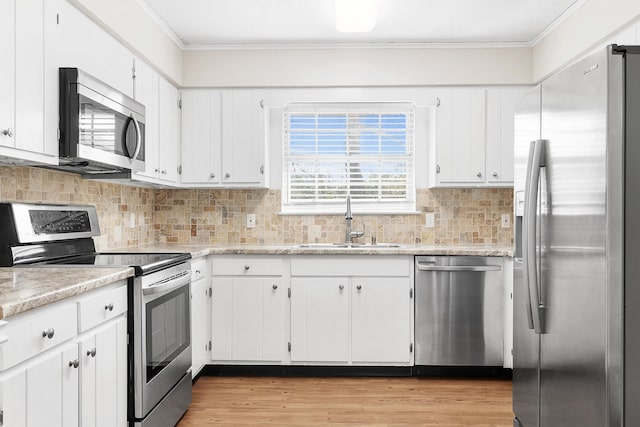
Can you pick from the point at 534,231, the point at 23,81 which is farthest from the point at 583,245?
the point at 23,81

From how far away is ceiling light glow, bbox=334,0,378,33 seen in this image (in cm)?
284

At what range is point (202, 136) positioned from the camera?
397 cm

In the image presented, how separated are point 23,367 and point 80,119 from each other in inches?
48.6

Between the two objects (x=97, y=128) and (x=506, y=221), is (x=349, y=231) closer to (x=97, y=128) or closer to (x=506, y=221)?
(x=506, y=221)

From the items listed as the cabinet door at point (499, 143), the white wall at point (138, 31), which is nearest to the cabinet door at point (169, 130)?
the white wall at point (138, 31)

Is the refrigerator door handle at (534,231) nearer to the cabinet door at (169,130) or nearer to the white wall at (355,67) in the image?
the white wall at (355,67)

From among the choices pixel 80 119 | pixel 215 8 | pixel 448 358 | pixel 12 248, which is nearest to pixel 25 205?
pixel 12 248

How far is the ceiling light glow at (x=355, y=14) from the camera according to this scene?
2.84 m

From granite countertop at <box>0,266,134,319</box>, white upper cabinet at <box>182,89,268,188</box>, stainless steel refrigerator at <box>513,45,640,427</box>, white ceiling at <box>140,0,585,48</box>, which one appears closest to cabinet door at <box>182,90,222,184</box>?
white upper cabinet at <box>182,89,268,188</box>

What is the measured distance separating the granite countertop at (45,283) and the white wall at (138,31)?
1296 millimetres

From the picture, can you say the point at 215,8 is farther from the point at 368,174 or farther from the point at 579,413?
the point at 579,413

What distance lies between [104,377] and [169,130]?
84.7 inches

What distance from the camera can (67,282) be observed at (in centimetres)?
179

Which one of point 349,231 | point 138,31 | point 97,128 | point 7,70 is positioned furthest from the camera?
point 349,231
